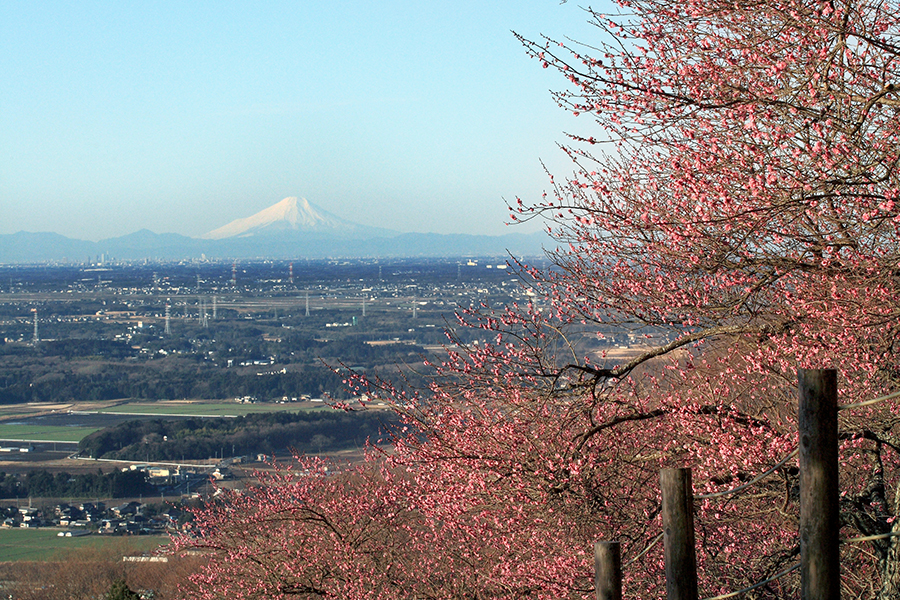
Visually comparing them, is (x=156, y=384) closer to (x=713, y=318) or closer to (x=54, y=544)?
(x=54, y=544)

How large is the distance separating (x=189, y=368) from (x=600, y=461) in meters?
127

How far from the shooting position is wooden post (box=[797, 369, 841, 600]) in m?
3.74

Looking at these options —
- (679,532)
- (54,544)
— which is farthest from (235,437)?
(679,532)

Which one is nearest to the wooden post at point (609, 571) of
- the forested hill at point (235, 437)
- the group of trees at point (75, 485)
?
the group of trees at point (75, 485)

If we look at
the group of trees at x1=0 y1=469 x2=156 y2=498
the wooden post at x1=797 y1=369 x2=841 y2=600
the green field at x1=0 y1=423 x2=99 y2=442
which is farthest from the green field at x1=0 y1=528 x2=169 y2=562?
the wooden post at x1=797 y1=369 x2=841 y2=600

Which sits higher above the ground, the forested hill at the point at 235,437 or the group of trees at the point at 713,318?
the group of trees at the point at 713,318

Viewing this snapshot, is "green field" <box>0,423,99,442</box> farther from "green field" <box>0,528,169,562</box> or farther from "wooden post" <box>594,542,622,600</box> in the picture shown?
"wooden post" <box>594,542,622,600</box>

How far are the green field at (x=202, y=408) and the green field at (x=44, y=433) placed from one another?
10.1 m

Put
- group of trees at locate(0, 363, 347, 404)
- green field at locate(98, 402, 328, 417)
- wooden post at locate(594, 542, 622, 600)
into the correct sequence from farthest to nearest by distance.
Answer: group of trees at locate(0, 363, 347, 404), green field at locate(98, 402, 328, 417), wooden post at locate(594, 542, 622, 600)

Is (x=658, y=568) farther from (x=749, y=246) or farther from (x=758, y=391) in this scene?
(x=749, y=246)

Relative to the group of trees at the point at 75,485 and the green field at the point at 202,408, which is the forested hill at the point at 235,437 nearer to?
the group of trees at the point at 75,485

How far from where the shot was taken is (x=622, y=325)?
8.66 meters

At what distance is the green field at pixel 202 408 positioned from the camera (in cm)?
10162

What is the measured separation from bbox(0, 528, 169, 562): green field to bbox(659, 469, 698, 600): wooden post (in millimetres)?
41863
